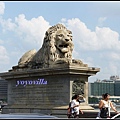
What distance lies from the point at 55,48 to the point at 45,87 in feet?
8.82

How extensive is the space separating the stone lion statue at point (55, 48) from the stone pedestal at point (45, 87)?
72 centimetres

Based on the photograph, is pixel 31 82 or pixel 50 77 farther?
pixel 31 82

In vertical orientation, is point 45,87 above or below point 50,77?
below

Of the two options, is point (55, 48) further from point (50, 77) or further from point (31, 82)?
point (31, 82)


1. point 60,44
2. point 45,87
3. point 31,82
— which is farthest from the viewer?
point 31,82

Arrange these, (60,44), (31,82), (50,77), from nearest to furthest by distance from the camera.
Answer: (50,77) → (60,44) → (31,82)

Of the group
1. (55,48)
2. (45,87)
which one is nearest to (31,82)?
(45,87)

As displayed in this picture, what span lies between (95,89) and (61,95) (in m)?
142

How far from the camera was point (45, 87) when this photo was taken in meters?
25.0

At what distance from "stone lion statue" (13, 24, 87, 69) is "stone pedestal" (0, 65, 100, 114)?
0.72 meters

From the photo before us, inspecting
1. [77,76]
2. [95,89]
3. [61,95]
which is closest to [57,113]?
[61,95]

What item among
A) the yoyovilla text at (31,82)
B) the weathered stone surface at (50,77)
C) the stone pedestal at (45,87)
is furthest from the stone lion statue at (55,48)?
the yoyovilla text at (31,82)

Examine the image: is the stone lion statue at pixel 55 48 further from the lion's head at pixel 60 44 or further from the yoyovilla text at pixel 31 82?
the yoyovilla text at pixel 31 82

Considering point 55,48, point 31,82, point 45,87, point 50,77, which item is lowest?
point 45,87
